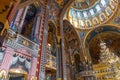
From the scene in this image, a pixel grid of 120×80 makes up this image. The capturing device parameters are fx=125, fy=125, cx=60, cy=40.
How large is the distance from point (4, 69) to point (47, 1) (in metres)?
6.18

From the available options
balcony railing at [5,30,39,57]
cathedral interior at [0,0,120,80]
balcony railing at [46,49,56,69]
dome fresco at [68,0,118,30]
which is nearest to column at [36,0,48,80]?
cathedral interior at [0,0,120,80]

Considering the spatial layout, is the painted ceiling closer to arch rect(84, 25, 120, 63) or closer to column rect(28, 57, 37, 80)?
arch rect(84, 25, 120, 63)

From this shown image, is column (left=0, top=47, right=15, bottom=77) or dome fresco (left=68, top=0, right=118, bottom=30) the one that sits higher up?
dome fresco (left=68, top=0, right=118, bottom=30)

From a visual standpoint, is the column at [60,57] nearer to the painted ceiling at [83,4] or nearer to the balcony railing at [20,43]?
the balcony railing at [20,43]

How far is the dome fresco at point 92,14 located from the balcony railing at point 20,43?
29.7ft

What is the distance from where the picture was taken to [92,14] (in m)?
16.5

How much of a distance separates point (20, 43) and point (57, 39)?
3.87 metres

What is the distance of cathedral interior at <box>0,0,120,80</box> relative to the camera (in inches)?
207

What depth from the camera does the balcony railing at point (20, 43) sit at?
18.0 ft

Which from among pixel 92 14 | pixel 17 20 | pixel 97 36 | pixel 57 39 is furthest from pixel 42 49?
pixel 92 14

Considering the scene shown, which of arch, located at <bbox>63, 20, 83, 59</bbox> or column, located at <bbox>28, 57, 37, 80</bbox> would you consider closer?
column, located at <bbox>28, 57, 37, 80</bbox>

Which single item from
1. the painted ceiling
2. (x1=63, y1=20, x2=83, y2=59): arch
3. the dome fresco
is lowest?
(x1=63, y1=20, x2=83, y2=59): arch

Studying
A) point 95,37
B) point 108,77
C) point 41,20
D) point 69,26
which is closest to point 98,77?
point 108,77

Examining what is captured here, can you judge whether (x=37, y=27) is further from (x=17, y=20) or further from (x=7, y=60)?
(x=7, y=60)
